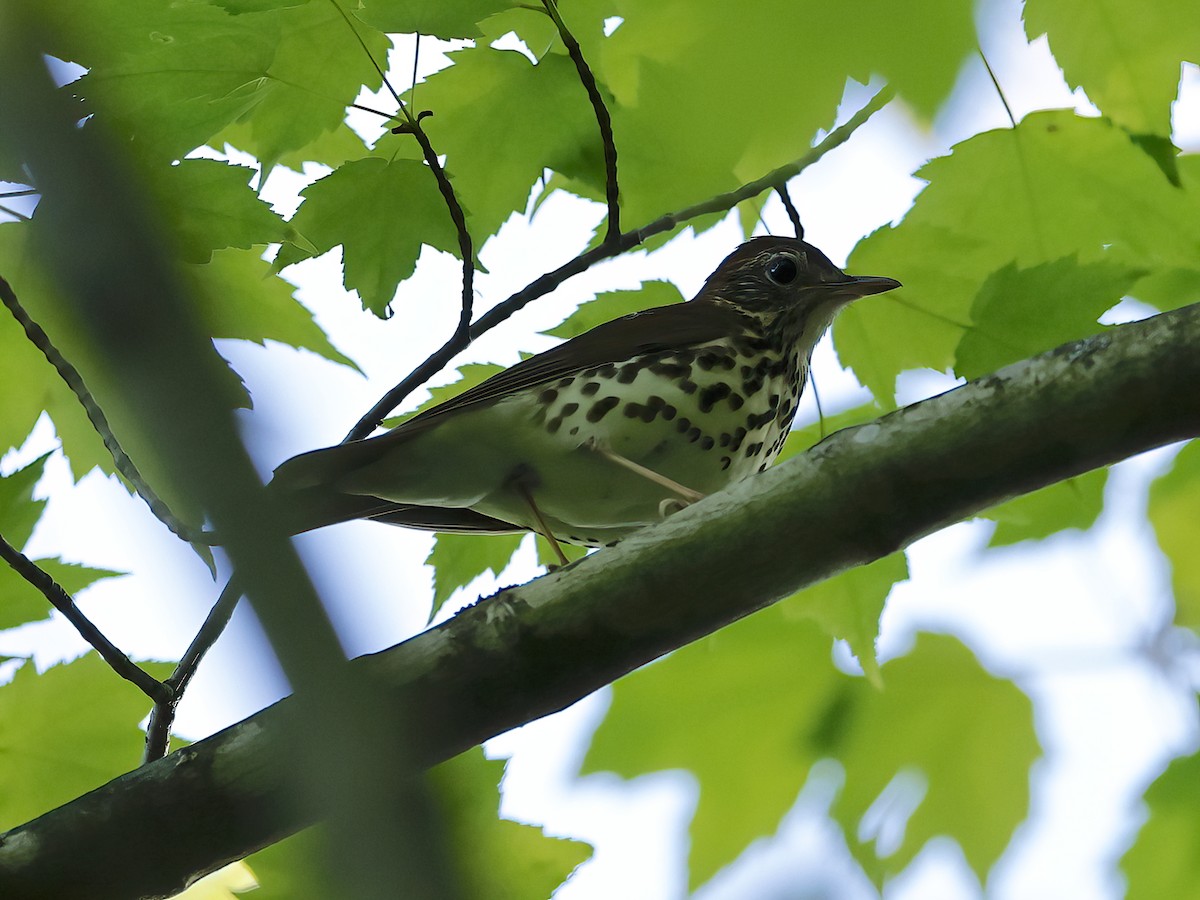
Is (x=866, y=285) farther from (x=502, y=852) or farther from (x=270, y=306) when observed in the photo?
(x=502, y=852)

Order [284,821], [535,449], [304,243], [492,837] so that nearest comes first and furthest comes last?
[284,821]
[492,837]
[304,243]
[535,449]

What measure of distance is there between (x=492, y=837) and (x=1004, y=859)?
1.34 m

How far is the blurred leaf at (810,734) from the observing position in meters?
2.79

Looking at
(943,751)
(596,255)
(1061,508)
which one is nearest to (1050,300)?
(1061,508)

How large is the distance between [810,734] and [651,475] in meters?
0.72

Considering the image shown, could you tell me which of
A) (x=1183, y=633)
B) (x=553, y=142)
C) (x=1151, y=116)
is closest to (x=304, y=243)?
(x=553, y=142)

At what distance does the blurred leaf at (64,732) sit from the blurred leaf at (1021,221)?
1800 millimetres

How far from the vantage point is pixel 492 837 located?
2.02 meters

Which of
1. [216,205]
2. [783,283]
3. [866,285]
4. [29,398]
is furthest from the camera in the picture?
[783,283]

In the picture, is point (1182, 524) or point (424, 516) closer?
point (1182, 524)

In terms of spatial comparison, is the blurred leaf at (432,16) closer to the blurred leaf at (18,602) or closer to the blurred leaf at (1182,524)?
the blurred leaf at (18,602)

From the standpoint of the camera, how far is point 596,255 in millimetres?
2660

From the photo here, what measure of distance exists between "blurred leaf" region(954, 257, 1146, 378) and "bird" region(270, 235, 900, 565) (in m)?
0.57

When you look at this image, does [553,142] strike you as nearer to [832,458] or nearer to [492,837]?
[832,458]
